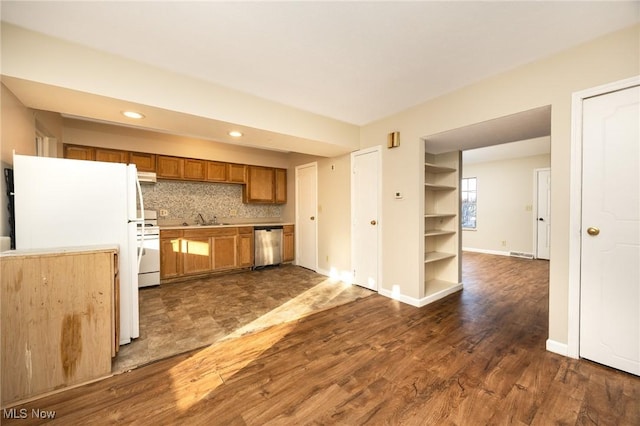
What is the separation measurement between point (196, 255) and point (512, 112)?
4.59m

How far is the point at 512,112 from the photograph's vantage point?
2.27m

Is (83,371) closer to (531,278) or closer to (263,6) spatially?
(263,6)

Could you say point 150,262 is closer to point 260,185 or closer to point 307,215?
point 260,185

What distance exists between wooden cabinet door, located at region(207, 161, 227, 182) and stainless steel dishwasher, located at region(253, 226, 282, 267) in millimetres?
1178

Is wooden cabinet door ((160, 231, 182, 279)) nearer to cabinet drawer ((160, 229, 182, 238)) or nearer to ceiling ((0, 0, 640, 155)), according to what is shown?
cabinet drawer ((160, 229, 182, 238))

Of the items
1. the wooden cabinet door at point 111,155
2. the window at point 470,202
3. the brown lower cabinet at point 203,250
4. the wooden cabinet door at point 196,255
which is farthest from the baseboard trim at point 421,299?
the wooden cabinet door at point 111,155

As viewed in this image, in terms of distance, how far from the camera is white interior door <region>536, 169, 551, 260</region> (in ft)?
18.7

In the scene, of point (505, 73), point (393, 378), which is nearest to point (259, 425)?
point (393, 378)

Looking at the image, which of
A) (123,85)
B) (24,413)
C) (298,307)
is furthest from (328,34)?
(24,413)

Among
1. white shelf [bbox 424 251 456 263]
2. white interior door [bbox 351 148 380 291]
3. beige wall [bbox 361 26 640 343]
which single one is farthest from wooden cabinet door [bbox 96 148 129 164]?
white shelf [bbox 424 251 456 263]

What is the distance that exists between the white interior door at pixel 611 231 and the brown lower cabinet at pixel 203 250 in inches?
176

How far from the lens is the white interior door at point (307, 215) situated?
477cm

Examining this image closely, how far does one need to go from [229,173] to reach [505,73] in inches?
172

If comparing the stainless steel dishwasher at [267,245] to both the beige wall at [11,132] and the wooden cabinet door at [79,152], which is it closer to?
the wooden cabinet door at [79,152]
